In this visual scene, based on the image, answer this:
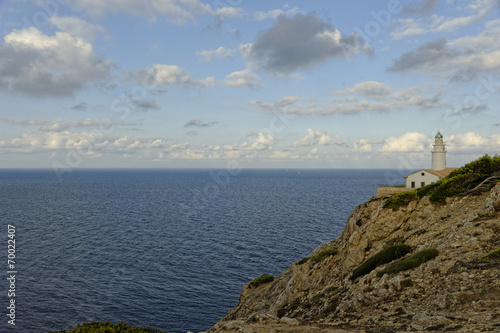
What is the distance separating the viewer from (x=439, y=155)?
59.4 meters

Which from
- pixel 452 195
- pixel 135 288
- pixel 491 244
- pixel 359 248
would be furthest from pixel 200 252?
pixel 491 244

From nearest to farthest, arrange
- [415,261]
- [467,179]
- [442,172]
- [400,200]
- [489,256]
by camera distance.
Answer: [489,256], [415,261], [467,179], [400,200], [442,172]

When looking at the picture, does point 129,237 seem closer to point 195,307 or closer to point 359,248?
point 195,307

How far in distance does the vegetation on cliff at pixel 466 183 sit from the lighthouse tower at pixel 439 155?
28.8 meters

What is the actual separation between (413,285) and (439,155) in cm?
4897

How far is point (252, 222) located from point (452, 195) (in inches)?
2933

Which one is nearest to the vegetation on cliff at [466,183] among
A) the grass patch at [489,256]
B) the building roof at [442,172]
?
the grass patch at [489,256]

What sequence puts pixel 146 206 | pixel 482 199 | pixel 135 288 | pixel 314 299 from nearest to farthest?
pixel 314 299, pixel 482 199, pixel 135 288, pixel 146 206

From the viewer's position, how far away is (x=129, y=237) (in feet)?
274

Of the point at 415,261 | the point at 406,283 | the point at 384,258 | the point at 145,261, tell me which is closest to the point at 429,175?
the point at 384,258

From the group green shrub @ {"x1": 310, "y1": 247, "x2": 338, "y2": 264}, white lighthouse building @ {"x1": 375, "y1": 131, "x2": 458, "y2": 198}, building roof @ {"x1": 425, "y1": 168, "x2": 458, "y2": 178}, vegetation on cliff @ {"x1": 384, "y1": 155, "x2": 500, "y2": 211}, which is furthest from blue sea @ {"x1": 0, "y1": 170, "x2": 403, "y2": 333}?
vegetation on cliff @ {"x1": 384, "y1": 155, "x2": 500, "y2": 211}

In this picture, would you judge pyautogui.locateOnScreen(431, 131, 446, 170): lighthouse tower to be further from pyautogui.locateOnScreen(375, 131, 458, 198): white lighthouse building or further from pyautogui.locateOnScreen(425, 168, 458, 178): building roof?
pyautogui.locateOnScreen(425, 168, 458, 178): building roof

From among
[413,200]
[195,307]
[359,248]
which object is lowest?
[195,307]

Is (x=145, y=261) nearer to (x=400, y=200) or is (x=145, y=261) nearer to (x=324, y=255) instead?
(x=324, y=255)
